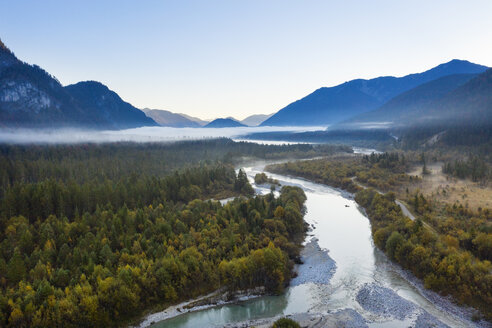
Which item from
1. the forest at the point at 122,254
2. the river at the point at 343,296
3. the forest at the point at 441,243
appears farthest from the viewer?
the forest at the point at 441,243

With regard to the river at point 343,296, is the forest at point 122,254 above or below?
above

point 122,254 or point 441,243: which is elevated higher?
point 122,254

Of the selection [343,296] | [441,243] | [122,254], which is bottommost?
[343,296]

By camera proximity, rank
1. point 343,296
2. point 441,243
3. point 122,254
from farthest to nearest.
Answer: point 441,243 < point 122,254 < point 343,296

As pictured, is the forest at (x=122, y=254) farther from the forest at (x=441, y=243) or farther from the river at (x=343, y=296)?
the forest at (x=441, y=243)

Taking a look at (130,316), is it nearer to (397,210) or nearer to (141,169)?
(397,210)

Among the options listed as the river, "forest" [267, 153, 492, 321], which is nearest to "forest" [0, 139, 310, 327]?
the river

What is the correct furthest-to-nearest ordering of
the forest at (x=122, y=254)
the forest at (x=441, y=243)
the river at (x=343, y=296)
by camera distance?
the forest at (x=441, y=243), the river at (x=343, y=296), the forest at (x=122, y=254)

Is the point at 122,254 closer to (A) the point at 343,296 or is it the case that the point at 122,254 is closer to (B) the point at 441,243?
(A) the point at 343,296

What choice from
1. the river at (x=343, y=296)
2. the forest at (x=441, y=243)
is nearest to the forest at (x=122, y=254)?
the river at (x=343, y=296)

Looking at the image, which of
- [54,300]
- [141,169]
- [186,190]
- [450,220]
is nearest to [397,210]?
[450,220]

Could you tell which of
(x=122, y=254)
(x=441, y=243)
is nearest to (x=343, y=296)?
(x=441, y=243)
